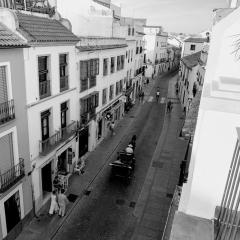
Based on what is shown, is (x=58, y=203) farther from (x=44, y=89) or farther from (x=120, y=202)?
(x=44, y=89)

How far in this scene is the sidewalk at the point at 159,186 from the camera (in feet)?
50.0

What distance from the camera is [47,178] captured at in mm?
17344

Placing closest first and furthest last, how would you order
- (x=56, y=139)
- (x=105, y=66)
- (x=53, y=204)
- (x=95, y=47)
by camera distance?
(x=53, y=204) < (x=56, y=139) < (x=95, y=47) < (x=105, y=66)

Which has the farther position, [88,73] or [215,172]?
[88,73]

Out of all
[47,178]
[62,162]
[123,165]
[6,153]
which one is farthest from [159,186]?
Answer: [6,153]

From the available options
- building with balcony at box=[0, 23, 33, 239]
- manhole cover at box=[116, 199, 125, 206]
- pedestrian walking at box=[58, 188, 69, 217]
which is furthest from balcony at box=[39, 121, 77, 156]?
manhole cover at box=[116, 199, 125, 206]

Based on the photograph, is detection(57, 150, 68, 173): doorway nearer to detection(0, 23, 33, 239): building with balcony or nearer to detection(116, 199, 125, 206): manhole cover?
detection(0, 23, 33, 239): building with balcony

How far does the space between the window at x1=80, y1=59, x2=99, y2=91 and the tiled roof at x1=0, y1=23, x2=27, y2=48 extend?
7.05m

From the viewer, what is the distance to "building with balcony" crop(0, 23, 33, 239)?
39.4ft

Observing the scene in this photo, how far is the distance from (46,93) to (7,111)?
3510 millimetres

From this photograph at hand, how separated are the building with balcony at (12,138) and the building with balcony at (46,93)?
1.08 feet

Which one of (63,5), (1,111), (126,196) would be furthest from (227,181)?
(63,5)

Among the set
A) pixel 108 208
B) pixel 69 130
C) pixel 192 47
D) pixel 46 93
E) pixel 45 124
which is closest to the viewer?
pixel 46 93

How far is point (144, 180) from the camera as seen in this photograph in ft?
66.1
